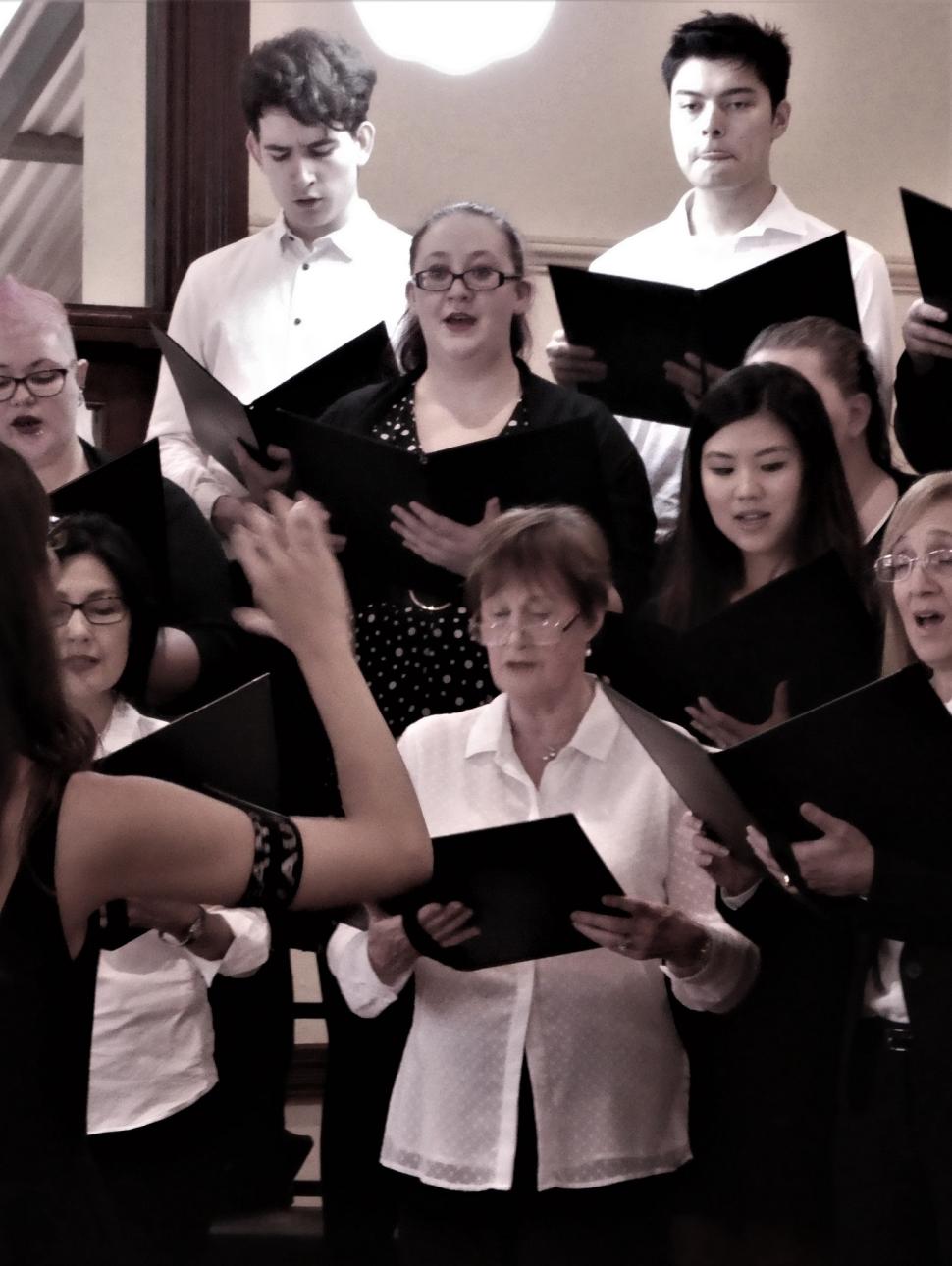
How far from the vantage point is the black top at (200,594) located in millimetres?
2541

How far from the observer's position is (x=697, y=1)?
189 inches

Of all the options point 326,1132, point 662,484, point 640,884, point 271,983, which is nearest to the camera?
point 640,884

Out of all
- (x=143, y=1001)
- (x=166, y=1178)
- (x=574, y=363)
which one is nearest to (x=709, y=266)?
(x=574, y=363)

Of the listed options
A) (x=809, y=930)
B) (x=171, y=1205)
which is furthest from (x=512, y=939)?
(x=171, y=1205)

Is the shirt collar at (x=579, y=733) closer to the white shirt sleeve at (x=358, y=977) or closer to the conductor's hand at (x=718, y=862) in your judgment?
the conductor's hand at (x=718, y=862)

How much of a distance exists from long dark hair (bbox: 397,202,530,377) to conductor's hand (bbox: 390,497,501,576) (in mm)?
412

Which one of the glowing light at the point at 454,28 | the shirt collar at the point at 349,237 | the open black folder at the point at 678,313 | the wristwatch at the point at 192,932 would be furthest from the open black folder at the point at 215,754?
the glowing light at the point at 454,28

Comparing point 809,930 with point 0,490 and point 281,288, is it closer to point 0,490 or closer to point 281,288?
point 0,490

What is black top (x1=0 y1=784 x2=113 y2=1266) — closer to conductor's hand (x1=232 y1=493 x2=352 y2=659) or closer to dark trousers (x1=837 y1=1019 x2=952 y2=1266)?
conductor's hand (x1=232 y1=493 x2=352 y2=659)

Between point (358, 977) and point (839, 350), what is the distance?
1.07 m

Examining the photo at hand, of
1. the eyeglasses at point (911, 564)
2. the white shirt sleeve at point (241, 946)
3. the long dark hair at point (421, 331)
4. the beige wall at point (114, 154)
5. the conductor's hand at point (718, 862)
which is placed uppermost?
the beige wall at point (114, 154)

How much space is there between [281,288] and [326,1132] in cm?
155

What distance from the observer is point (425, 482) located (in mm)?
2365

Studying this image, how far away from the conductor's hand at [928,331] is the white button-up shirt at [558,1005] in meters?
0.67
